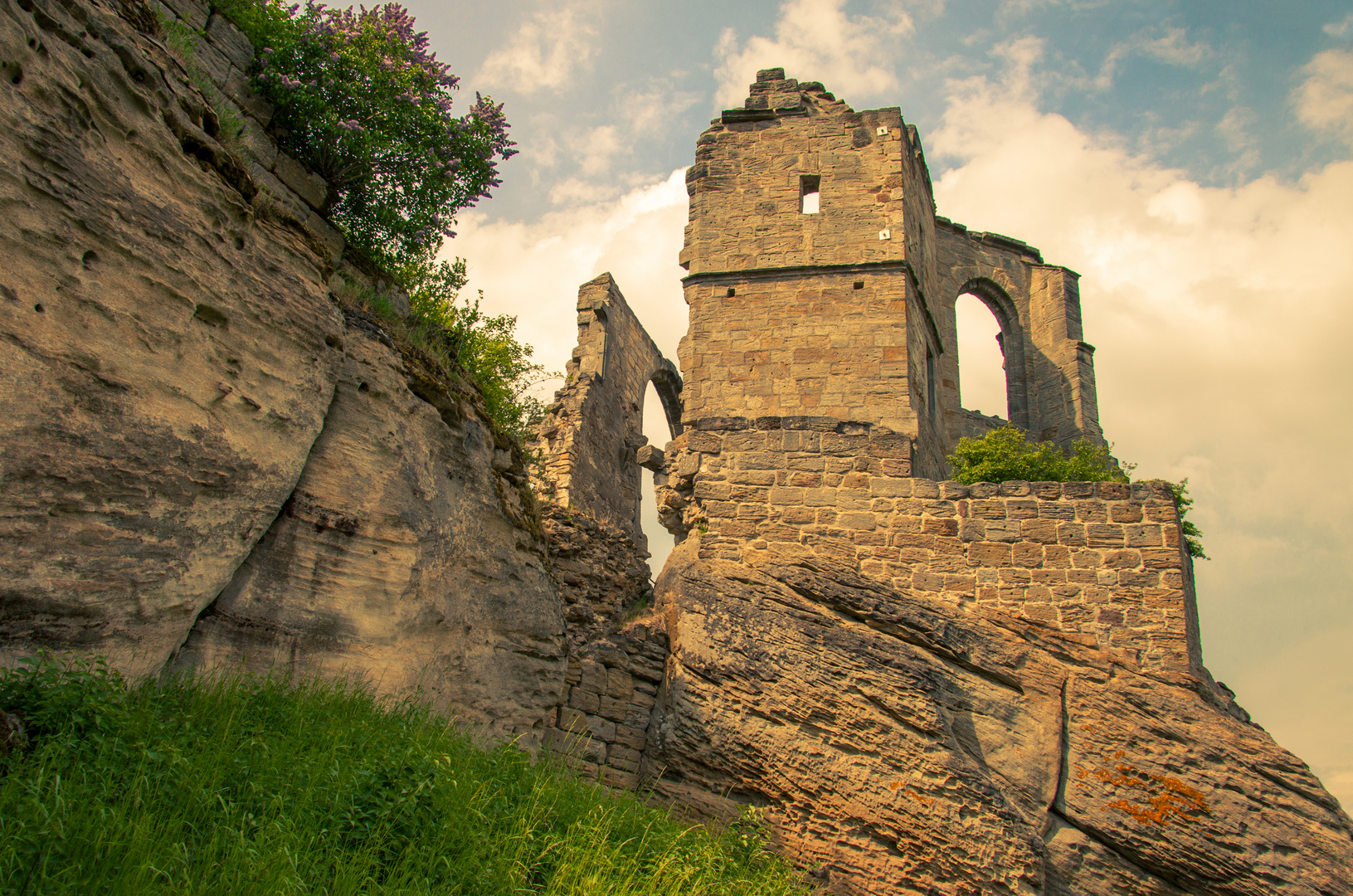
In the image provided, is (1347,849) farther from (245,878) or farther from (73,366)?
(73,366)

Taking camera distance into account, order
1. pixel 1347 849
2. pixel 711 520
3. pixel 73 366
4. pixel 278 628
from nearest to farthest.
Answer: pixel 73 366 → pixel 278 628 → pixel 1347 849 → pixel 711 520

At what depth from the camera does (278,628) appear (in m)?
4.82

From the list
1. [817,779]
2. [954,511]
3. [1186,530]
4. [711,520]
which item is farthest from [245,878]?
[1186,530]

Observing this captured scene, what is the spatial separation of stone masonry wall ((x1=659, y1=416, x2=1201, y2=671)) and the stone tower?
8.32ft

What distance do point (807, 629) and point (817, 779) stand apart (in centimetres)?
113

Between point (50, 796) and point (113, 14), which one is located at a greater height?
point (113, 14)

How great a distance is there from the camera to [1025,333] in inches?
695

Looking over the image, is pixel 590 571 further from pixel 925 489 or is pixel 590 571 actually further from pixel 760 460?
pixel 925 489

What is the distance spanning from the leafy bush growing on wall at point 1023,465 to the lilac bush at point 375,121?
6776 mm

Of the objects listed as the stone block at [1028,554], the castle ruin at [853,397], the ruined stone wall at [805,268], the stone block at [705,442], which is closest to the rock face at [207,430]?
the stone block at [705,442]

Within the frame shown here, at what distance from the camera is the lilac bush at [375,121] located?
6.63 m

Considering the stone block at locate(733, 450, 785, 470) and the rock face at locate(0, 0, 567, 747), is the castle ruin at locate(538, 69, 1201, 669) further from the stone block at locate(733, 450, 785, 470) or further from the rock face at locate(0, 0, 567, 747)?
the rock face at locate(0, 0, 567, 747)

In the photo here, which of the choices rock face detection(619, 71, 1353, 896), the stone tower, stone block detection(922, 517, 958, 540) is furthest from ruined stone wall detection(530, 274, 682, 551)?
stone block detection(922, 517, 958, 540)

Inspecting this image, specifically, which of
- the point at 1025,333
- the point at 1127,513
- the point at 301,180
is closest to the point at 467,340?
the point at 301,180
